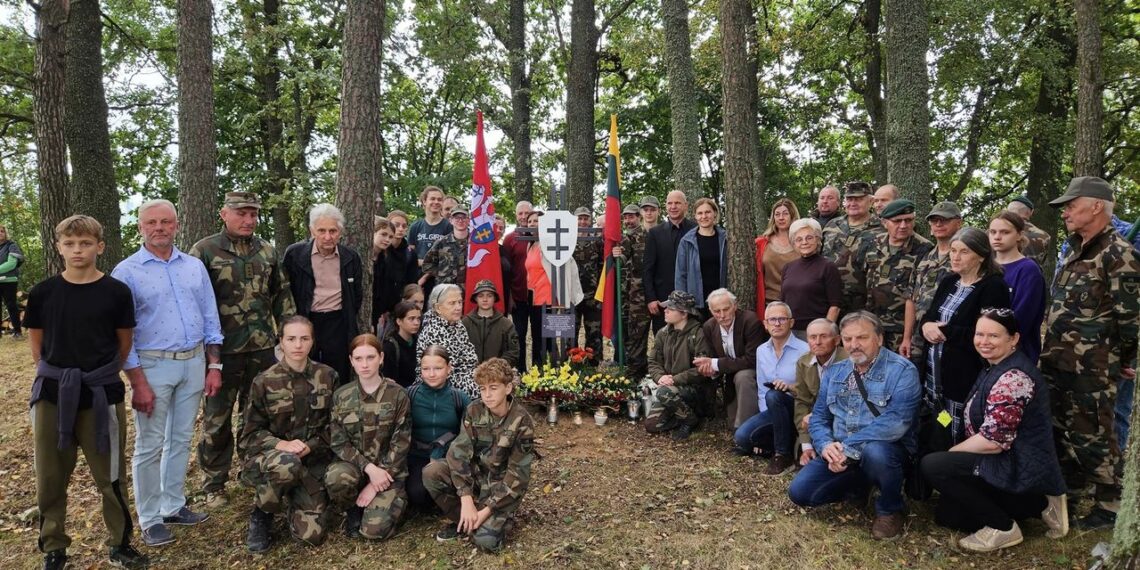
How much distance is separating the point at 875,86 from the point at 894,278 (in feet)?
40.4

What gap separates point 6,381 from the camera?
26.1 ft

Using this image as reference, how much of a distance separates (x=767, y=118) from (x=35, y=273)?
21.5 metres

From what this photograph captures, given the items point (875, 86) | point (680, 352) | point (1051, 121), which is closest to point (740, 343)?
point (680, 352)

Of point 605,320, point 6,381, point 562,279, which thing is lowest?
point 6,381

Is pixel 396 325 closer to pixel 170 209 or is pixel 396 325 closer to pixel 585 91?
pixel 170 209

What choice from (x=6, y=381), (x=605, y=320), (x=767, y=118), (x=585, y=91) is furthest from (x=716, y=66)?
(x=6, y=381)

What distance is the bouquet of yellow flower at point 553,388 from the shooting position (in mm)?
6113

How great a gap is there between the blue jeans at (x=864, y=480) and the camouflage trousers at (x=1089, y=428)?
92 cm

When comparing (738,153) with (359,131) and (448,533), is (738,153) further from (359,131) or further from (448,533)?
(448,533)

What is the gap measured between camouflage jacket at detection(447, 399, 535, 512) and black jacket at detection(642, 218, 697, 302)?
3.12m

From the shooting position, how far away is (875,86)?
15.2m

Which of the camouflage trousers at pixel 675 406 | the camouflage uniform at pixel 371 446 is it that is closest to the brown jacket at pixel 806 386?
the camouflage trousers at pixel 675 406

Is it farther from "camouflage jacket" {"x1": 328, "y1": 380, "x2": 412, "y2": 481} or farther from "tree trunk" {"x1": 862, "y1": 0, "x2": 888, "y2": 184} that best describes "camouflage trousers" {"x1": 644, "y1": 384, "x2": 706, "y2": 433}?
"tree trunk" {"x1": 862, "y1": 0, "x2": 888, "y2": 184}

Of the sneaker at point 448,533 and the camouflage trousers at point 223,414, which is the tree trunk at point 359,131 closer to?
the camouflage trousers at point 223,414
